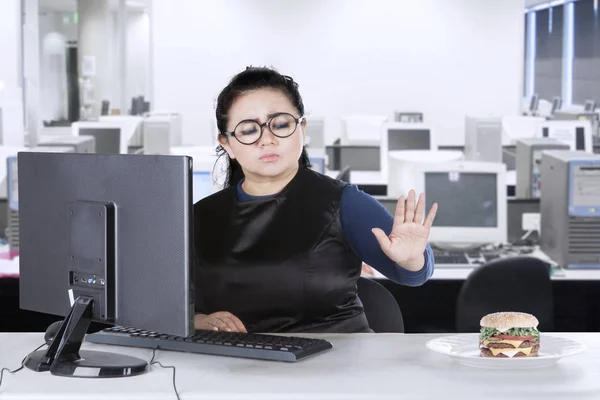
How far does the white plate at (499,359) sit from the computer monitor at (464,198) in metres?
2.64

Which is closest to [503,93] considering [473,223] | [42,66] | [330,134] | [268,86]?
[330,134]

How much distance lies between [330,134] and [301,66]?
813 mm

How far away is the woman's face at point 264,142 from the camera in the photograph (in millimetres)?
2320

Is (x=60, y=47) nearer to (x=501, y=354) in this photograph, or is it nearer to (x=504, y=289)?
(x=504, y=289)

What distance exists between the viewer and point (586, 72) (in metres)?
15.2

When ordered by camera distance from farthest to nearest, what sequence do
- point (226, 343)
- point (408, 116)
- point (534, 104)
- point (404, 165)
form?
1. point (534, 104)
2. point (408, 116)
3. point (404, 165)
4. point (226, 343)

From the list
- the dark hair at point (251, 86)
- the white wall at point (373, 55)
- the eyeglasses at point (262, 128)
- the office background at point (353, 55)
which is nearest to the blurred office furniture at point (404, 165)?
the dark hair at point (251, 86)

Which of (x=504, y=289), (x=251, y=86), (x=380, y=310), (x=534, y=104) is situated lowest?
(x=504, y=289)

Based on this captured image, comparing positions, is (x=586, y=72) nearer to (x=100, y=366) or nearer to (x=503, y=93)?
(x=503, y=93)

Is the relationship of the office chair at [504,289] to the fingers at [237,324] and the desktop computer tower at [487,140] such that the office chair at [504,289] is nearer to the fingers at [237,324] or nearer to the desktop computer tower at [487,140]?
the fingers at [237,324]

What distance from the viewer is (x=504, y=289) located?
154 inches

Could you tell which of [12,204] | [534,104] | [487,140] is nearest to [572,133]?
[487,140]

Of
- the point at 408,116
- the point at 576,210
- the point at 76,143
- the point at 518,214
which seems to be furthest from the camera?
the point at 408,116

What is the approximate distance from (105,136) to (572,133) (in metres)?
3.74
